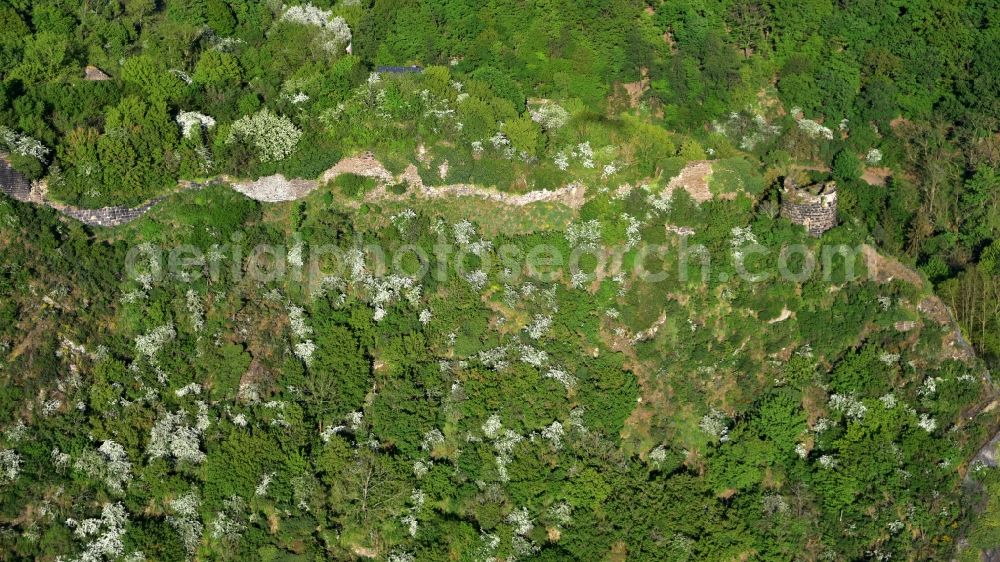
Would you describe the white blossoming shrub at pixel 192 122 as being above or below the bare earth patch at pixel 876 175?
below

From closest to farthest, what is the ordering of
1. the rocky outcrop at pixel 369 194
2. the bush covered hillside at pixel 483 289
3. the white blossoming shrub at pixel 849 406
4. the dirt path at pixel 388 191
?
the bush covered hillside at pixel 483 289
the white blossoming shrub at pixel 849 406
the rocky outcrop at pixel 369 194
the dirt path at pixel 388 191

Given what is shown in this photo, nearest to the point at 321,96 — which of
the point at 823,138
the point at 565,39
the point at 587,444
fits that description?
the point at 565,39

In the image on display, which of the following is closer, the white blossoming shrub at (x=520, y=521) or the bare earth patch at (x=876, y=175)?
the white blossoming shrub at (x=520, y=521)

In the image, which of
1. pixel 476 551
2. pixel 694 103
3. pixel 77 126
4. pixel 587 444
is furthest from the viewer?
pixel 694 103

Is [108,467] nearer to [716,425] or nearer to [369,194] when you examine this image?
[369,194]

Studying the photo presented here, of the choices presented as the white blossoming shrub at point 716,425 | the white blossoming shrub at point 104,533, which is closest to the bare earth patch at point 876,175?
the white blossoming shrub at point 716,425

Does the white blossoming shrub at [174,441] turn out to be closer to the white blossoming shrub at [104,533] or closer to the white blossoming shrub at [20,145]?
the white blossoming shrub at [104,533]

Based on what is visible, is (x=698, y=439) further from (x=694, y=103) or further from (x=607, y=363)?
(x=694, y=103)
